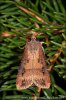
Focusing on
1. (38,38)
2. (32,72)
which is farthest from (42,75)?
(38,38)

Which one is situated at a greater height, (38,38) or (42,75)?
(38,38)

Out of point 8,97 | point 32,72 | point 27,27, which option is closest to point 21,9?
point 27,27

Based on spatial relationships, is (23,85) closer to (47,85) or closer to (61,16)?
(47,85)

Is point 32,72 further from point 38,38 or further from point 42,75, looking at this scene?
point 38,38
